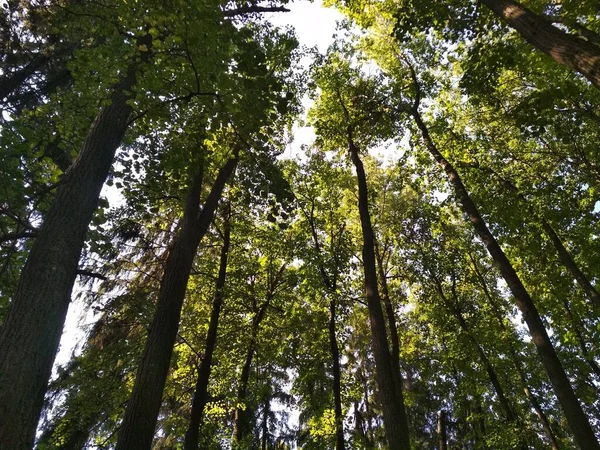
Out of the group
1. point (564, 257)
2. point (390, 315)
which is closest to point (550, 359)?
point (564, 257)

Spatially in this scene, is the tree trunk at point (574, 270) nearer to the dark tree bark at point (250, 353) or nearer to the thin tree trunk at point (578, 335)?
the thin tree trunk at point (578, 335)

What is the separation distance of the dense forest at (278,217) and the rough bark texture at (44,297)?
0.02m

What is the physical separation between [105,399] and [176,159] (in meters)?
7.72

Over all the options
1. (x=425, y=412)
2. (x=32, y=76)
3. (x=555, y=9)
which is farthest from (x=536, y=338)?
(x=425, y=412)

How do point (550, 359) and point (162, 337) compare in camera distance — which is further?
point (550, 359)

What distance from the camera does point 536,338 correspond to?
7676mm

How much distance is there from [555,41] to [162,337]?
7.07m

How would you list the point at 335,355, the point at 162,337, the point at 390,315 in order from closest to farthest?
1. the point at 162,337
2. the point at 335,355
3. the point at 390,315

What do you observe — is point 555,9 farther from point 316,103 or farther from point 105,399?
point 105,399

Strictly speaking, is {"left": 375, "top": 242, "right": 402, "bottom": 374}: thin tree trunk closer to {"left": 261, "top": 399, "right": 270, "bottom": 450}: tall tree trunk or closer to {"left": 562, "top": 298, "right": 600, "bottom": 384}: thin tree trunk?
{"left": 562, "top": 298, "right": 600, "bottom": 384}: thin tree trunk

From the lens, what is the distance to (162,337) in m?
6.17

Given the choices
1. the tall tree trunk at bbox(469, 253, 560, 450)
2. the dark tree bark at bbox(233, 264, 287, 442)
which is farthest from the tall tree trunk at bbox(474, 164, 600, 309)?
the dark tree bark at bbox(233, 264, 287, 442)

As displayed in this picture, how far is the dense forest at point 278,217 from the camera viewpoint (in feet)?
16.2

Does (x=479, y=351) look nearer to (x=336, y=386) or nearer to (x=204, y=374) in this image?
(x=336, y=386)
